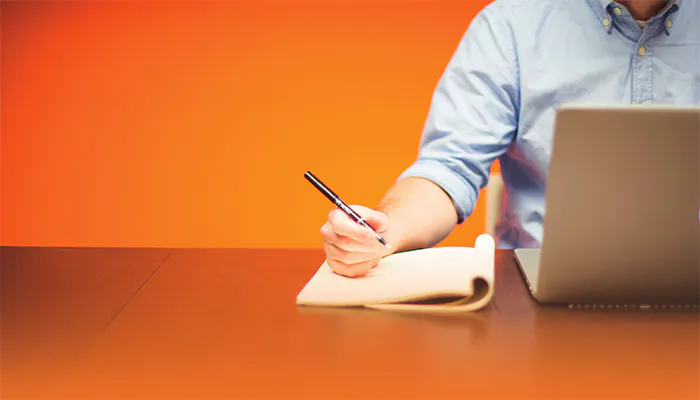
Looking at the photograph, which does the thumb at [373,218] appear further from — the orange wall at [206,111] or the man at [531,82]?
the orange wall at [206,111]

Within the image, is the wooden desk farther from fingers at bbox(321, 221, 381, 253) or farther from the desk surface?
fingers at bbox(321, 221, 381, 253)

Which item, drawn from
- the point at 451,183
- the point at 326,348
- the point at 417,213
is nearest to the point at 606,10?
the point at 451,183

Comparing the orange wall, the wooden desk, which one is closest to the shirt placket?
the wooden desk

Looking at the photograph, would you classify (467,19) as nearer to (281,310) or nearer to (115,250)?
(115,250)

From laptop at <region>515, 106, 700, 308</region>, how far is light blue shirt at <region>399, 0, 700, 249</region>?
1.76 ft

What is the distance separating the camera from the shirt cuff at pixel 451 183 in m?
1.20

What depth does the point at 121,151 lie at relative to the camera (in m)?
2.77

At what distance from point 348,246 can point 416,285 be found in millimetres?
108

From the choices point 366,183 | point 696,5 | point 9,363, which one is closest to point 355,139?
point 366,183

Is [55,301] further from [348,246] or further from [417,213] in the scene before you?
[417,213]

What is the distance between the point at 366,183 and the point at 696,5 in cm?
165

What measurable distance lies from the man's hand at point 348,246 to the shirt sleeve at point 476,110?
46 centimetres

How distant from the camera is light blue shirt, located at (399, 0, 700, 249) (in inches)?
49.8

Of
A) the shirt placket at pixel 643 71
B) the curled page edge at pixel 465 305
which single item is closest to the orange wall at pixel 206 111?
the shirt placket at pixel 643 71
